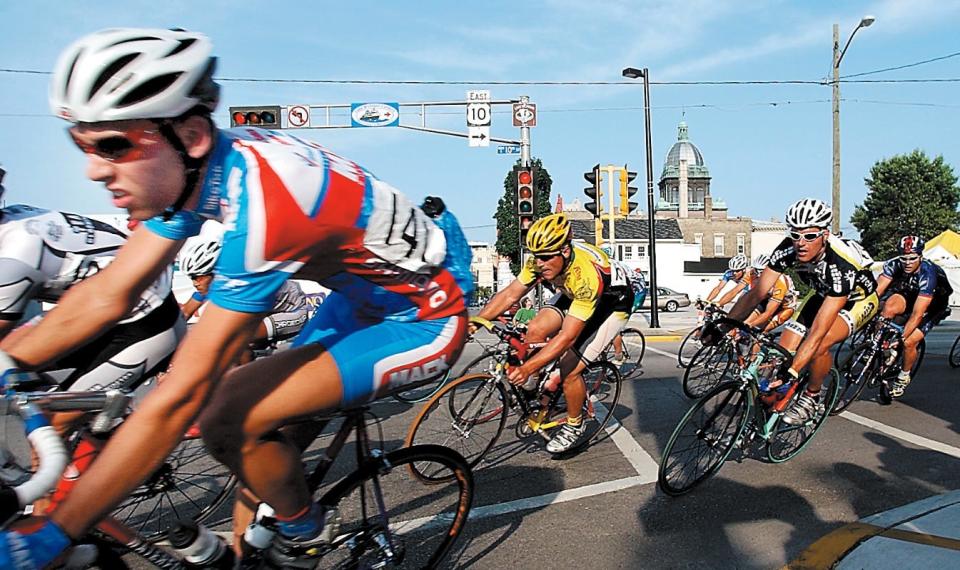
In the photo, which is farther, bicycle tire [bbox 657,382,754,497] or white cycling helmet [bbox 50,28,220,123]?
bicycle tire [bbox 657,382,754,497]

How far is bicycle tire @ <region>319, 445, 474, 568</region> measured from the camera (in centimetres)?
274

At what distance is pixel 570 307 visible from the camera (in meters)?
5.30

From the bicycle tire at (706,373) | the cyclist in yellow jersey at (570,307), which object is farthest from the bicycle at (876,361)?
the cyclist in yellow jersey at (570,307)

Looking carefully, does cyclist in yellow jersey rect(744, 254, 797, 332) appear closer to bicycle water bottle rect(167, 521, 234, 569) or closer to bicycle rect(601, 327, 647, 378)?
bicycle rect(601, 327, 647, 378)

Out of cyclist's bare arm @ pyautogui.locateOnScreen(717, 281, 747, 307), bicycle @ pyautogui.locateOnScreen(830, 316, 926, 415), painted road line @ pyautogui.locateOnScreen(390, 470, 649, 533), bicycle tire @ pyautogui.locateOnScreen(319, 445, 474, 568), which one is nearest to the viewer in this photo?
bicycle tire @ pyautogui.locateOnScreen(319, 445, 474, 568)

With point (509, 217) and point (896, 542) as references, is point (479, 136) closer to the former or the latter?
point (896, 542)

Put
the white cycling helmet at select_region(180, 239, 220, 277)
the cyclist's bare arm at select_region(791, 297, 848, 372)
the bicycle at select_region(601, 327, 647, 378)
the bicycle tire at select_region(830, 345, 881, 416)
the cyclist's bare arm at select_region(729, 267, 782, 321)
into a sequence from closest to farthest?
the cyclist's bare arm at select_region(791, 297, 848, 372) → the white cycling helmet at select_region(180, 239, 220, 277) → the cyclist's bare arm at select_region(729, 267, 782, 321) → the bicycle tire at select_region(830, 345, 881, 416) → the bicycle at select_region(601, 327, 647, 378)

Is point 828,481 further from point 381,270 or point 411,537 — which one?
point 381,270

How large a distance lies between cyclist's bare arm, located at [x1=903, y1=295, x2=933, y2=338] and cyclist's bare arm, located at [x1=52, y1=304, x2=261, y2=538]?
26.1ft

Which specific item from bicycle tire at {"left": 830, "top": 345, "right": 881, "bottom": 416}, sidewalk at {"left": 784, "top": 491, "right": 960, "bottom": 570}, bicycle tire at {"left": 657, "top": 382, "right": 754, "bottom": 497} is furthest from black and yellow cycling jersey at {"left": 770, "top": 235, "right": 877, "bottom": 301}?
sidewalk at {"left": 784, "top": 491, "right": 960, "bottom": 570}

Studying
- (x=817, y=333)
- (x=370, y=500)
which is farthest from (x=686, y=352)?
(x=370, y=500)

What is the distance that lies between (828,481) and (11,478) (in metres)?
4.67

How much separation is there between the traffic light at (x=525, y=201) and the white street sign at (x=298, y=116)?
6863mm

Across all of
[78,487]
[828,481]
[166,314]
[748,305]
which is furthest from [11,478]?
[748,305]
